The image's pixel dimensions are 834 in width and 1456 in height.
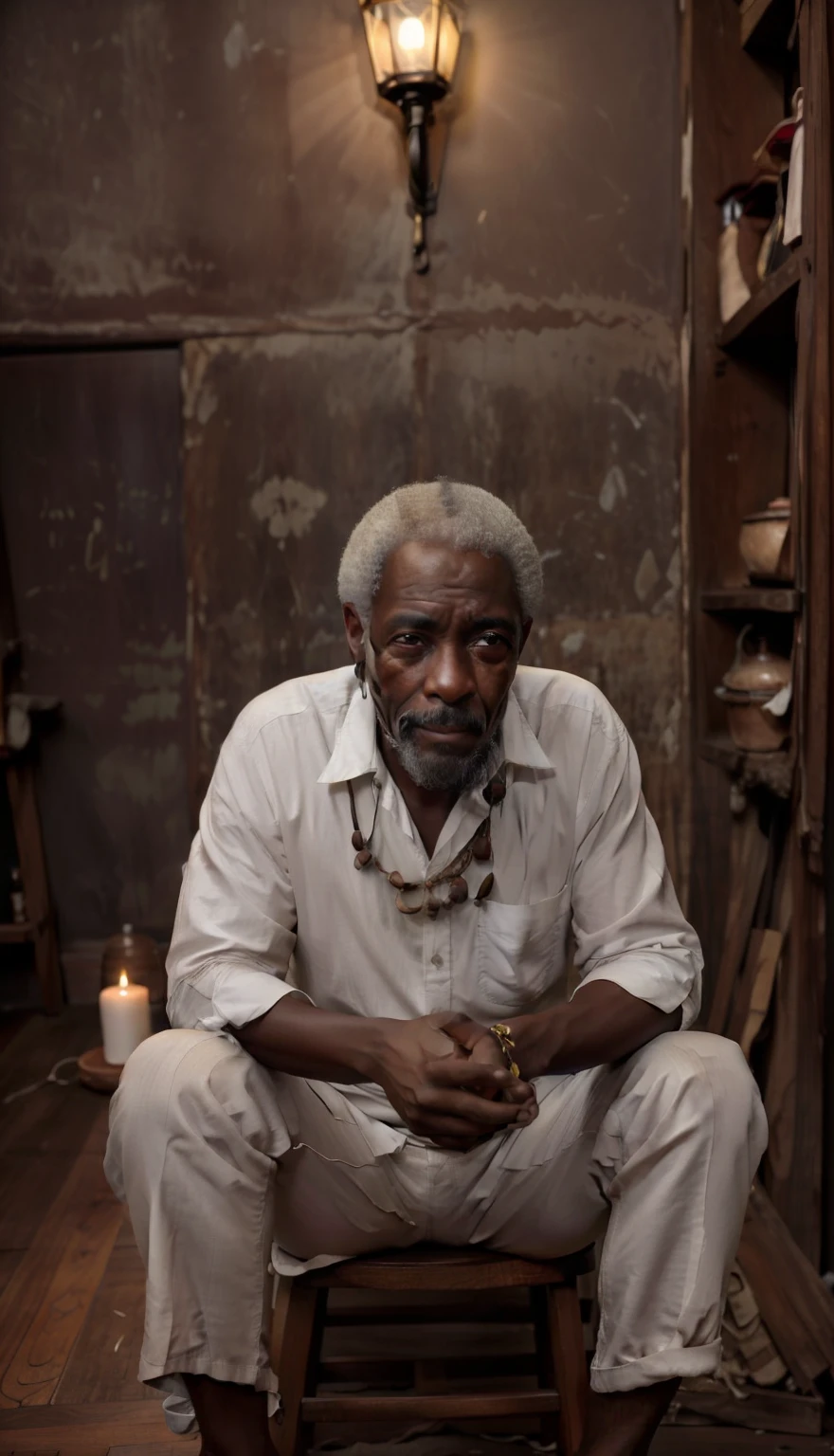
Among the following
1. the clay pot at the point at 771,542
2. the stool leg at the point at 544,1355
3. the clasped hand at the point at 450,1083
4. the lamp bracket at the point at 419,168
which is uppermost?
the lamp bracket at the point at 419,168

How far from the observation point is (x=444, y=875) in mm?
1661

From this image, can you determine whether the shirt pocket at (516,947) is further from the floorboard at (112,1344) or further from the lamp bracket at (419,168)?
the lamp bracket at (419,168)

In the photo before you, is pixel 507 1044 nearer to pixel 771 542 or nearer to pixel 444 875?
pixel 444 875

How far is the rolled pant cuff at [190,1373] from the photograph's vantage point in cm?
140

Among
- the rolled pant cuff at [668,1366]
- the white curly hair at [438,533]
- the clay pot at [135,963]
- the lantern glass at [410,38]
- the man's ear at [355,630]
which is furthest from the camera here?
the clay pot at [135,963]

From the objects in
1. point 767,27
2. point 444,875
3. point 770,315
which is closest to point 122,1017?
point 444,875

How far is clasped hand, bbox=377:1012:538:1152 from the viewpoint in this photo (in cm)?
140

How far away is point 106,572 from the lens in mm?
3621

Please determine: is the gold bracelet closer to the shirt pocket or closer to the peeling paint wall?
the shirt pocket

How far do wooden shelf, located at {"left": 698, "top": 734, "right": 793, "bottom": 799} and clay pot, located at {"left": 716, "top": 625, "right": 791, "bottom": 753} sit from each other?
28 mm

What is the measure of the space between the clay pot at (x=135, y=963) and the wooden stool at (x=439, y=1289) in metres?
1.92

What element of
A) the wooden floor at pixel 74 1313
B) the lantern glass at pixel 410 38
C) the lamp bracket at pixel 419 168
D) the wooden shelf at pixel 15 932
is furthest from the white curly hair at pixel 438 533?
the wooden shelf at pixel 15 932

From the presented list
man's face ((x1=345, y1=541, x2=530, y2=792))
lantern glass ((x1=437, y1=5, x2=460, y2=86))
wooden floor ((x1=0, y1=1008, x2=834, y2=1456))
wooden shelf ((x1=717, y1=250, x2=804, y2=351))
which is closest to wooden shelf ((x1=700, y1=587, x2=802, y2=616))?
wooden shelf ((x1=717, y1=250, x2=804, y2=351))

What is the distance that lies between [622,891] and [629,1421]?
649 mm
